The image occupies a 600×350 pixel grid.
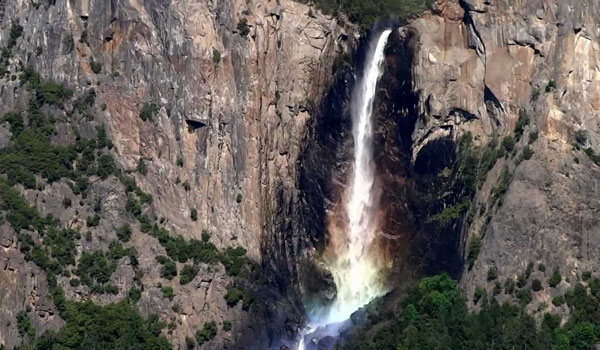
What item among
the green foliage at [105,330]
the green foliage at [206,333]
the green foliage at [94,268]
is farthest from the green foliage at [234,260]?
the green foliage at [94,268]

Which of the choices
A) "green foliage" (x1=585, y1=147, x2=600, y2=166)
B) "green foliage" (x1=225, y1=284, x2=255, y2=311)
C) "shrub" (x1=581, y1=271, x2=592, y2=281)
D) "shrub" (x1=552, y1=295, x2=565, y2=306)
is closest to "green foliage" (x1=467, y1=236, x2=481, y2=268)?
"shrub" (x1=552, y1=295, x2=565, y2=306)

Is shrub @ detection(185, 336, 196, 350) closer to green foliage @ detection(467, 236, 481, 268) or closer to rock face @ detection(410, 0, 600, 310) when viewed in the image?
rock face @ detection(410, 0, 600, 310)

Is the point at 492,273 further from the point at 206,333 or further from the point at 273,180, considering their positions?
the point at 206,333

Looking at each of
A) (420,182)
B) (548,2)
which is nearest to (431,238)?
(420,182)

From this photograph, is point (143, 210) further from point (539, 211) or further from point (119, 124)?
point (539, 211)

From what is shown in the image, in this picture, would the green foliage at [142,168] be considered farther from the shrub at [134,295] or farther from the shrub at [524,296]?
the shrub at [524,296]

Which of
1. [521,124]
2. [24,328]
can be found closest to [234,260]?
[24,328]
